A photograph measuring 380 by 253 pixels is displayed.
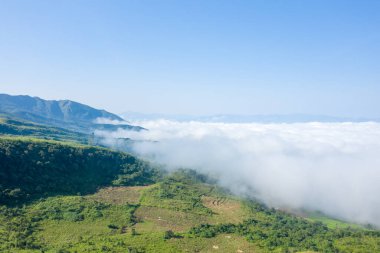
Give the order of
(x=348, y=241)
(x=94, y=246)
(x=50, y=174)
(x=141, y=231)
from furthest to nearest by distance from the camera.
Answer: (x=50, y=174), (x=348, y=241), (x=141, y=231), (x=94, y=246)

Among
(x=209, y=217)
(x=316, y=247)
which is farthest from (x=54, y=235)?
(x=316, y=247)

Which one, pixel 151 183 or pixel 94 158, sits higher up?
pixel 94 158

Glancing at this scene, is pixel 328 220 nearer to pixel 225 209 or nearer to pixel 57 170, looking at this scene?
pixel 225 209

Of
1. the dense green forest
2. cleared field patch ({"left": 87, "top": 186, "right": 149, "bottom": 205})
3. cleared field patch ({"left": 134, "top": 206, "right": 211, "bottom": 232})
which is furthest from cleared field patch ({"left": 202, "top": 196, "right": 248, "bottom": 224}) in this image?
the dense green forest

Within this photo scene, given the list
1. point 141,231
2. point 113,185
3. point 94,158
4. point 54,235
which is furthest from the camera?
point 94,158

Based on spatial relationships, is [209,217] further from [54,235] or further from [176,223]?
[54,235]

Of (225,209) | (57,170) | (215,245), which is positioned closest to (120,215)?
(215,245)
